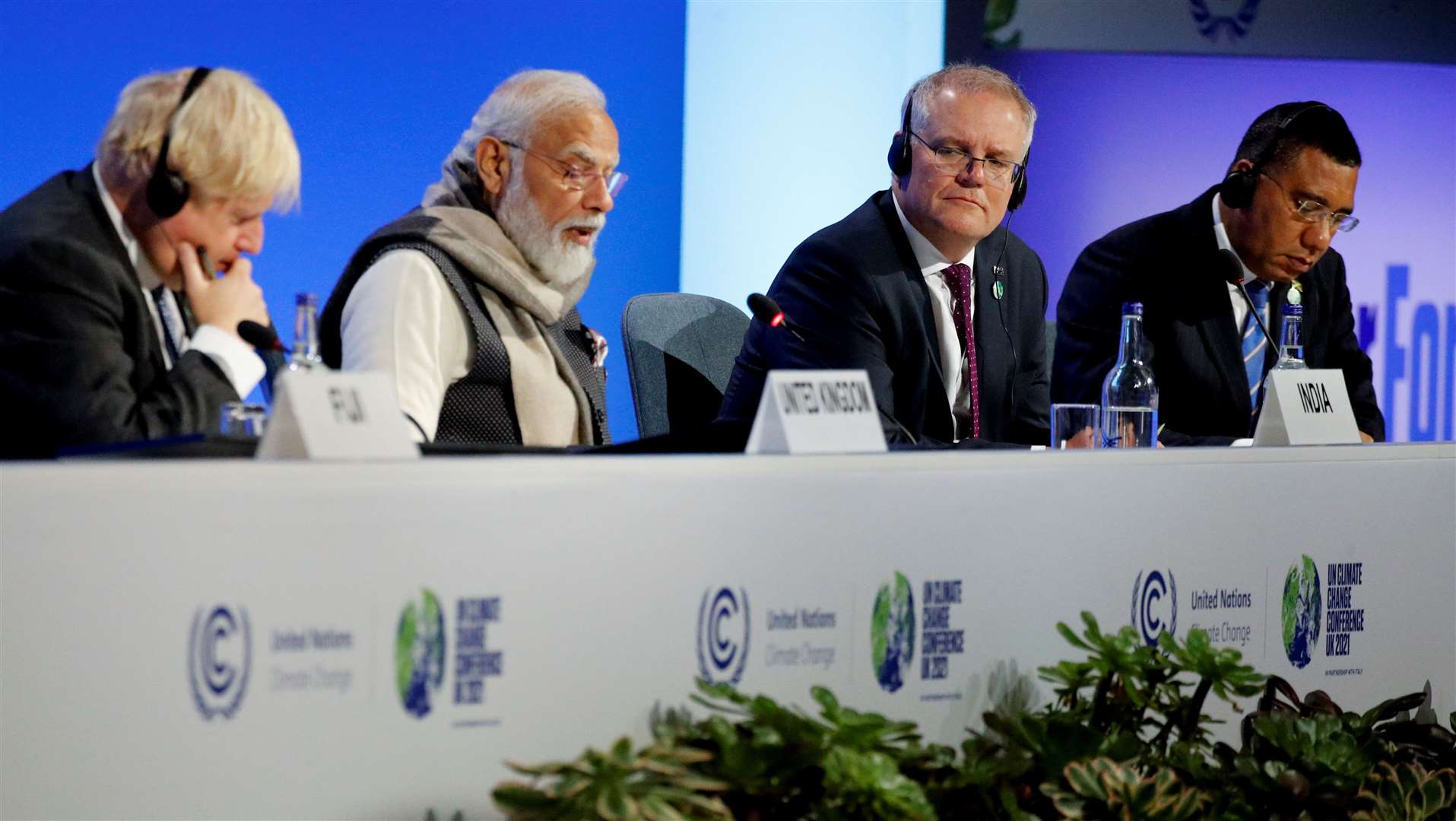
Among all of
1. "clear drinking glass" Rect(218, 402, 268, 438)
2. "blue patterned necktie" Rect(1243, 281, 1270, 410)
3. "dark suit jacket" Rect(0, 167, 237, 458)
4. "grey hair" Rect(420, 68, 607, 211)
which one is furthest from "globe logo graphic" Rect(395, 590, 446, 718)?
"blue patterned necktie" Rect(1243, 281, 1270, 410)

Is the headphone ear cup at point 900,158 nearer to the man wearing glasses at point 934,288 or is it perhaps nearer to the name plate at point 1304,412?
the man wearing glasses at point 934,288

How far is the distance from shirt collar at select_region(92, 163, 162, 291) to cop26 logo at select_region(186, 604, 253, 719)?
Answer: 1026 mm

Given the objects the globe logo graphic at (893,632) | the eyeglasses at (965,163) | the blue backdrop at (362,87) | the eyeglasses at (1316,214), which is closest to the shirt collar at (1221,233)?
the eyeglasses at (1316,214)

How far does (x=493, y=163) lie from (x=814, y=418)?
1.37 meters

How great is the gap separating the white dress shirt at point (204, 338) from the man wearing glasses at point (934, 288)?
885mm

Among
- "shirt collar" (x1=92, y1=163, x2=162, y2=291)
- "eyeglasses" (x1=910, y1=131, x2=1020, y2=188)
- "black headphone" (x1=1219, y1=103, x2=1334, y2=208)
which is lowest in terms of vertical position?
"shirt collar" (x1=92, y1=163, x2=162, y2=291)

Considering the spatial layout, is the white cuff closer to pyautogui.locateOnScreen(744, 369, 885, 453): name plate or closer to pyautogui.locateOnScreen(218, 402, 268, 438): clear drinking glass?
pyautogui.locateOnScreen(218, 402, 268, 438): clear drinking glass

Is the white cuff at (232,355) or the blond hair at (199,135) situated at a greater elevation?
the blond hair at (199,135)

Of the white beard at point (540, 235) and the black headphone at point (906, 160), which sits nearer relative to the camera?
the white beard at point (540, 235)

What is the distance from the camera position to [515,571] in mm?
1046

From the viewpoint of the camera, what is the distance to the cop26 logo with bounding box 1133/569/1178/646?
1344mm

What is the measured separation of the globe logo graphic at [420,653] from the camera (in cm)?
101

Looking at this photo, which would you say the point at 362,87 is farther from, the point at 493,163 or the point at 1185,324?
the point at 1185,324

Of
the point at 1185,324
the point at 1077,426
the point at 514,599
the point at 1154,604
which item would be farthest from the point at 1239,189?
the point at 514,599
